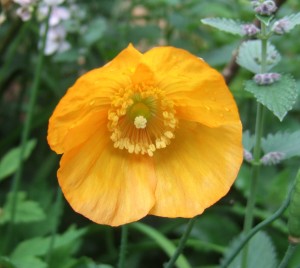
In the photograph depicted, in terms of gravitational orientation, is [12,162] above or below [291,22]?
below

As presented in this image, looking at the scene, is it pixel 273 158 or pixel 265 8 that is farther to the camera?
pixel 273 158

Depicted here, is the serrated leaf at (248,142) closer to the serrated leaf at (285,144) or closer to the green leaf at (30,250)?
the serrated leaf at (285,144)

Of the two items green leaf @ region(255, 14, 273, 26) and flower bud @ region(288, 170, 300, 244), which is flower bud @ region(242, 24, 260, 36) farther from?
flower bud @ region(288, 170, 300, 244)

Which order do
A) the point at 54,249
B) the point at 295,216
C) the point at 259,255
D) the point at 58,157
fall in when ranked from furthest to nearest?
the point at 58,157, the point at 54,249, the point at 259,255, the point at 295,216

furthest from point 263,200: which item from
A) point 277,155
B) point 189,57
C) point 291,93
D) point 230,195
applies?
point 189,57

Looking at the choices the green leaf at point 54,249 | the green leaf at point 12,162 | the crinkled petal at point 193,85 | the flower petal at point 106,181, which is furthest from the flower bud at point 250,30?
the green leaf at point 12,162

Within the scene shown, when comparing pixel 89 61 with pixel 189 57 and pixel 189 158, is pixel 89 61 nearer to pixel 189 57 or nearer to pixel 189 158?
pixel 189 158

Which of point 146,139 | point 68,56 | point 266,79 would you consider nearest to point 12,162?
point 68,56

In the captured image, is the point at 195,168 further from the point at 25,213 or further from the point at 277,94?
the point at 25,213
